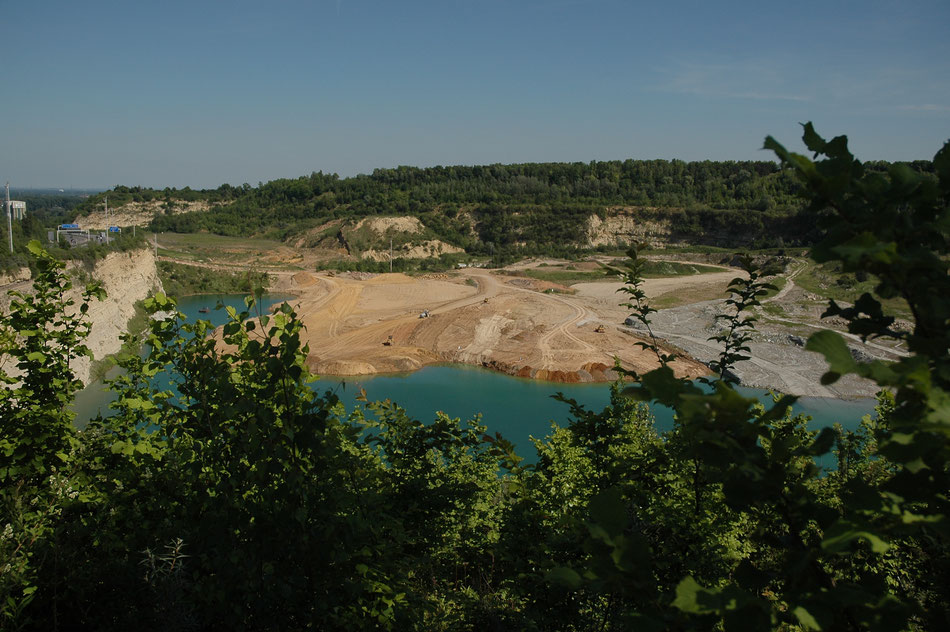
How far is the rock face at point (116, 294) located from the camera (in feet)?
97.5

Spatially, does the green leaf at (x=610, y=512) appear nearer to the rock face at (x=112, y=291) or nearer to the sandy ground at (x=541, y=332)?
the sandy ground at (x=541, y=332)

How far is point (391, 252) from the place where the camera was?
2977 inches

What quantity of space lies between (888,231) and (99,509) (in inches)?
173

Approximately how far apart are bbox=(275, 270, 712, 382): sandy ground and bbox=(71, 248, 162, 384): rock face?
413 inches

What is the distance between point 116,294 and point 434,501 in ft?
129

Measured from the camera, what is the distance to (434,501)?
5215mm

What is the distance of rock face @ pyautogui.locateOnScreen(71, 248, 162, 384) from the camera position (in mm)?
29733

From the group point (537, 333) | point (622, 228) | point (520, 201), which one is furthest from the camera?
point (520, 201)

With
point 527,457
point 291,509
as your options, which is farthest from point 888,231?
point 527,457

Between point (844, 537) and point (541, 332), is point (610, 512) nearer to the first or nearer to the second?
point (844, 537)

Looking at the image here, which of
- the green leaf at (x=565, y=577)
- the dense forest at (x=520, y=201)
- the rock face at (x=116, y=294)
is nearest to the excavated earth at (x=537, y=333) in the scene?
the rock face at (x=116, y=294)

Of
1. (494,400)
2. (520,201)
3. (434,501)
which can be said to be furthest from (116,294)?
(520,201)

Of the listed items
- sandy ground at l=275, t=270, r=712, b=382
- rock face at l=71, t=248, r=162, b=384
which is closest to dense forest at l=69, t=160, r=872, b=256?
sandy ground at l=275, t=270, r=712, b=382

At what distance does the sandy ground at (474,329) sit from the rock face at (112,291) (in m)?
10.4
